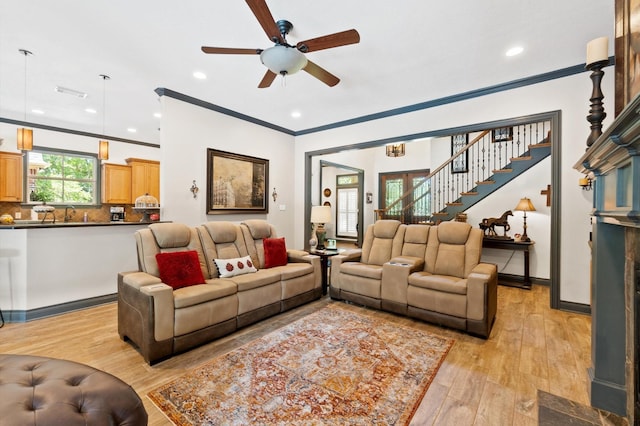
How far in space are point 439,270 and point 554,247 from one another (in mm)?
1503

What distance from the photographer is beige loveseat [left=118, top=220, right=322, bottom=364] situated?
242 centimetres

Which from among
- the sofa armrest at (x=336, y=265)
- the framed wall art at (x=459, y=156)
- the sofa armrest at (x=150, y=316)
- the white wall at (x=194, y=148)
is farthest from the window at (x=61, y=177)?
the framed wall art at (x=459, y=156)

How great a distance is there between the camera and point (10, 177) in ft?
17.5

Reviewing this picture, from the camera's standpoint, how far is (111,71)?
367 centimetres

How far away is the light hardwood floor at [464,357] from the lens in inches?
74.2

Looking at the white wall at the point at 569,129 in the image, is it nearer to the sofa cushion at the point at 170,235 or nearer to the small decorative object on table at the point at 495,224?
the small decorative object on table at the point at 495,224

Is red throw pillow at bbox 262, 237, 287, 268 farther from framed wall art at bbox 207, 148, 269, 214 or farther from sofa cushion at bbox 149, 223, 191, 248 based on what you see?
framed wall art at bbox 207, 148, 269, 214

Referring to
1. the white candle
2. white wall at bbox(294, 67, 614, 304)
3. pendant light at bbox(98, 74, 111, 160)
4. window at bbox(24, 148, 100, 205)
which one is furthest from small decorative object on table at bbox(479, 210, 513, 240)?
window at bbox(24, 148, 100, 205)

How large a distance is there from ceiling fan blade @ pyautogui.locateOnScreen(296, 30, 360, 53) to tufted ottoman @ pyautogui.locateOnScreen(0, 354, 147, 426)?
262 cm

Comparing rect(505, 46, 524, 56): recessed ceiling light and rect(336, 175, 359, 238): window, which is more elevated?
rect(505, 46, 524, 56): recessed ceiling light

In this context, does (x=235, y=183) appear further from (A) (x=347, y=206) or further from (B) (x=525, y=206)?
(A) (x=347, y=206)

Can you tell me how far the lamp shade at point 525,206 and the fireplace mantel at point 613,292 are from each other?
11.0ft

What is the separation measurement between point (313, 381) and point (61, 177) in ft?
23.1

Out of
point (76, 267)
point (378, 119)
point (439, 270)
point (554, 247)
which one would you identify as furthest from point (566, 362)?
point (76, 267)
